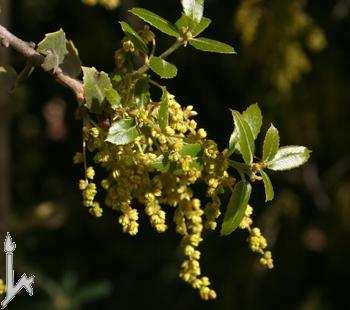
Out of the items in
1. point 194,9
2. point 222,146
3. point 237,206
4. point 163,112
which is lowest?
point 222,146

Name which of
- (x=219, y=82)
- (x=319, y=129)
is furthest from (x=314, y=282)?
(x=219, y=82)

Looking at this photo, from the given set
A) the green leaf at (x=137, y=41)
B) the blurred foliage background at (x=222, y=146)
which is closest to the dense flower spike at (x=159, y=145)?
the green leaf at (x=137, y=41)

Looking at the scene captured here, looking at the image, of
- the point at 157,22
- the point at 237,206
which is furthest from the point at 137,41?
the point at 237,206

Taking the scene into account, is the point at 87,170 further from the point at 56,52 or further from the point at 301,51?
the point at 301,51

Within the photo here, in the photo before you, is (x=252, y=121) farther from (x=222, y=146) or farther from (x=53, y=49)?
(x=222, y=146)

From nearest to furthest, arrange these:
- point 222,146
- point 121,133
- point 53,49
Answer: point 121,133
point 53,49
point 222,146

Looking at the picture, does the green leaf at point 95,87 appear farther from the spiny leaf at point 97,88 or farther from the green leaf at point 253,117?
the green leaf at point 253,117
